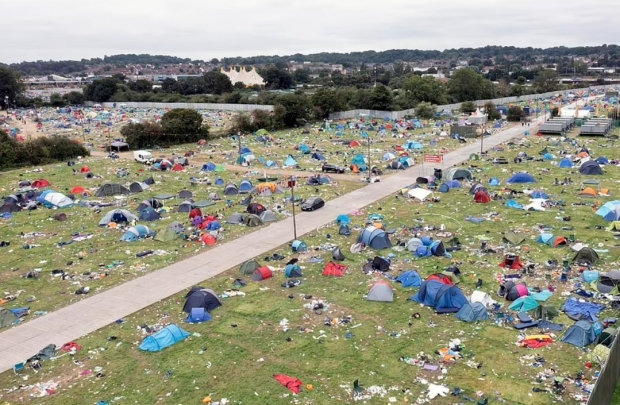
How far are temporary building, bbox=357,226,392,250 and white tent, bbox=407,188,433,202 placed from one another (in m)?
7.69

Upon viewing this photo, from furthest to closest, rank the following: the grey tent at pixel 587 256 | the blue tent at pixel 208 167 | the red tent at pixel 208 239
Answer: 1. the blue tent at pixel 208 167
2. the red tent at pixel 208 239
3. the grey tent at pixel 587 256

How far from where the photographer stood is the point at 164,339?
630 inches

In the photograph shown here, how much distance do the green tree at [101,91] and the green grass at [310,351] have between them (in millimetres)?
101817

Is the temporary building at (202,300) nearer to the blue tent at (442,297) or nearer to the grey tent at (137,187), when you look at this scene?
the blue tent at (442,297)

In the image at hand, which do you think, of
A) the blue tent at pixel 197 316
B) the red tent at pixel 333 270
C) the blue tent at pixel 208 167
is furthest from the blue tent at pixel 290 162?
the blue tent at pixel 197 316

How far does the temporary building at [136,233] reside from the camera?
86.7 feet

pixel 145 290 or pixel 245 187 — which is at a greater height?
pixel 245 187

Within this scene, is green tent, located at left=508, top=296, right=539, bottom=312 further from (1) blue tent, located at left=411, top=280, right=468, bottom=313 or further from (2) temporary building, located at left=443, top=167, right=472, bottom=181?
(2) temporary building, located at left=443, top=167, right=472, bottom=181

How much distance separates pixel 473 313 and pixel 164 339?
9846 mm

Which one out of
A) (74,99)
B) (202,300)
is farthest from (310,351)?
(74,99)

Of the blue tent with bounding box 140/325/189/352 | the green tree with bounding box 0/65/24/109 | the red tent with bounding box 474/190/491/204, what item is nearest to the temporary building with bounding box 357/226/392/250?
the red tent with bounding box 474/190/491/204

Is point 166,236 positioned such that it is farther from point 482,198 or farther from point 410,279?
point 482,198

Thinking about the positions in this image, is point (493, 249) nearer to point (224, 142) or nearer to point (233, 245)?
point (233, 245)

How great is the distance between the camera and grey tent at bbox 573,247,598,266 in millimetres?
20750
